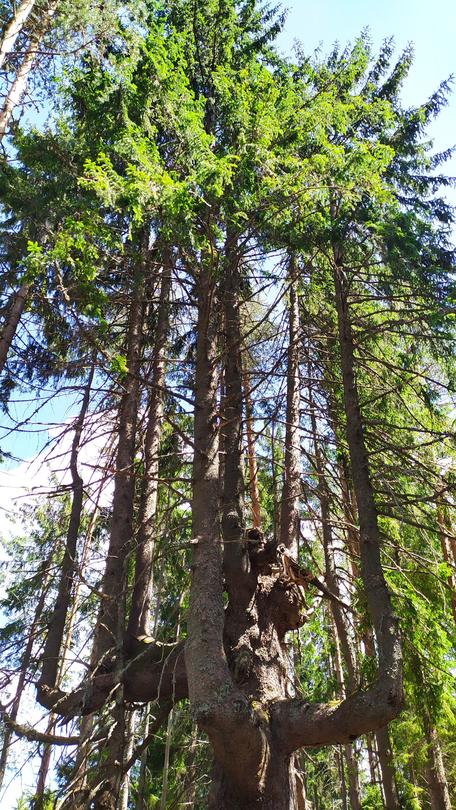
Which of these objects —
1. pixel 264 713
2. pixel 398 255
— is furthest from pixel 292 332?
pixel 264 713

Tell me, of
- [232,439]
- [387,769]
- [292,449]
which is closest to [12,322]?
[232,439]

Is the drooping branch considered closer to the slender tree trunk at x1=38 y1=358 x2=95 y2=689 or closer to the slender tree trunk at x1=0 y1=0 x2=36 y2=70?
the slender tree trunk at x1=38 y1=358 x2=95 y2=689

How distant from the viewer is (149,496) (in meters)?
7.54

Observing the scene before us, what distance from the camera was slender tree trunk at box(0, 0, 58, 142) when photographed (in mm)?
9102

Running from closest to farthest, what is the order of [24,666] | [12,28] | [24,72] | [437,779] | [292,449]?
[24,666] < [292,449] < [12,28] < [24,72] < [437,779]

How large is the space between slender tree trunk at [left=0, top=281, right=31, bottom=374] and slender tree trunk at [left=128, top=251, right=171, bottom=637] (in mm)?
1801

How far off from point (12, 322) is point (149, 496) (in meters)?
2.99

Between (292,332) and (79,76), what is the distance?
3.86m

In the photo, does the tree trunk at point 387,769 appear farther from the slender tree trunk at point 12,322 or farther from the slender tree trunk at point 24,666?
the slender tree trunk at point 12,322

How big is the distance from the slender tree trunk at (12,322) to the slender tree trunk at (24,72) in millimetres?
2608

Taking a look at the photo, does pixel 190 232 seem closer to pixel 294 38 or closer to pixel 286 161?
pixel 286 161

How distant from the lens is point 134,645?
6.14 meters

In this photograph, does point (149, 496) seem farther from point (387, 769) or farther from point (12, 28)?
point (12, 28)

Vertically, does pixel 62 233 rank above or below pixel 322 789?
above
